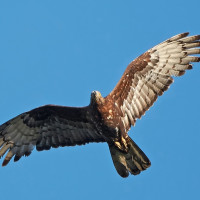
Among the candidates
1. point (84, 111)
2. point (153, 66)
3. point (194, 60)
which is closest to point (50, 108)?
point (84, 111)

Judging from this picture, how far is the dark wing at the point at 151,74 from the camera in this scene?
14078mm

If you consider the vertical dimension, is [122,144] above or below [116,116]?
below

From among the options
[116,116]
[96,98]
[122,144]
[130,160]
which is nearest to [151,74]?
[116,116]

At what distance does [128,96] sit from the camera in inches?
559

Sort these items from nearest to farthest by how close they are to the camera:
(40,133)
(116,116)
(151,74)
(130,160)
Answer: (116,116) < (130,160) < (151,74) < (40,133)

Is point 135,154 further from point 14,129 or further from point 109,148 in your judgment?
point 14,129

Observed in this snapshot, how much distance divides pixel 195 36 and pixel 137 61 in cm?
155

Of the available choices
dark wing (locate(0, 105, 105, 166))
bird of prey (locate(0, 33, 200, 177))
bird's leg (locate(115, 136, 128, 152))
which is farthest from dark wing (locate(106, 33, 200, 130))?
dark wing (locate(0, 105, 105, 166))

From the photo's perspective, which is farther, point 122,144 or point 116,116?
point 122,144

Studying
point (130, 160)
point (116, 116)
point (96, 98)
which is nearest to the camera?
point (96, 98)

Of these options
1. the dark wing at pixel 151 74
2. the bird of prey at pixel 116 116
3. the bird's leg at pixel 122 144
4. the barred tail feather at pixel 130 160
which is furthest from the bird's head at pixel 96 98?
the barred tail feather at pixel 130 160

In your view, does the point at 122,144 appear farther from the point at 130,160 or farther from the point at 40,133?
the point at 40,133

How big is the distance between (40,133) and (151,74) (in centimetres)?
327

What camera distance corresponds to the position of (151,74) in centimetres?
1423
